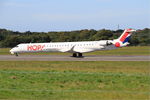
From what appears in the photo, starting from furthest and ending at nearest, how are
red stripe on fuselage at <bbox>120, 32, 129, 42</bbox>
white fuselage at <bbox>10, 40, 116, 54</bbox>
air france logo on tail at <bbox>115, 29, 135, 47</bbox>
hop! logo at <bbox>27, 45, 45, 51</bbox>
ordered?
red stripe on fuselage at <bbox>120, 32, 129, 42</bbox>, air france logo on tail at <bbox>115, 29, 135, 47</bbox>, hop! logo at <bbox>27, 45, 45, 51</bbox>, white fuselage at <bbox>10, 40, 116, 54</bbox>

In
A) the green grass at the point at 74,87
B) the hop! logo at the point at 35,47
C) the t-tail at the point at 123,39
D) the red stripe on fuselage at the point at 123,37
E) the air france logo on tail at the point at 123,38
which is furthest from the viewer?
the red stripe on fuselage at the point at 123,37

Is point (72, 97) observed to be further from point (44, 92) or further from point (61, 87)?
point (61, 87)

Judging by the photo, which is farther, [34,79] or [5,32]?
[5,32]

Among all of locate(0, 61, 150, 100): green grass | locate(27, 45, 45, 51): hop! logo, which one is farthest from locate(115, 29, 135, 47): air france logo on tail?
locate(0, 61, 150, 100): green grass

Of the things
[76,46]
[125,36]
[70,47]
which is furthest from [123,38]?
[70,47]

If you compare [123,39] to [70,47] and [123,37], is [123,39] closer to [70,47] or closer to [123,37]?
[123,37]

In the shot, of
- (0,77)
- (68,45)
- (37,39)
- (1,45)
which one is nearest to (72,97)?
(0,77)

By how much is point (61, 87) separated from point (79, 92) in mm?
1823

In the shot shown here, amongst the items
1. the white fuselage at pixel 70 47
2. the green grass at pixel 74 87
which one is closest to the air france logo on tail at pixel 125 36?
the white fuselage at pixel 70 47

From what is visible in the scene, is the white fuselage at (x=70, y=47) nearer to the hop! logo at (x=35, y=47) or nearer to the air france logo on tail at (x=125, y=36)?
the hop! logo at (x=35, y=47)

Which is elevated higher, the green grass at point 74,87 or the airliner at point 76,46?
the airliner at point 76,46

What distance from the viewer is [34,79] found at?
15.7 metres

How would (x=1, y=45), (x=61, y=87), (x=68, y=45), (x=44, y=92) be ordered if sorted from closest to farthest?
(x=44, y=92)
(x=61, y=87)
(x=68, y=45)
(x=1, y=45)

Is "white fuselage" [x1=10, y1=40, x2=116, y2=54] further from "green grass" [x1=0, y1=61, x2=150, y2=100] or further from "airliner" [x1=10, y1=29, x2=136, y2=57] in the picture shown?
"green grass" [x1=0, y1=61, x2=150, y2=100]
